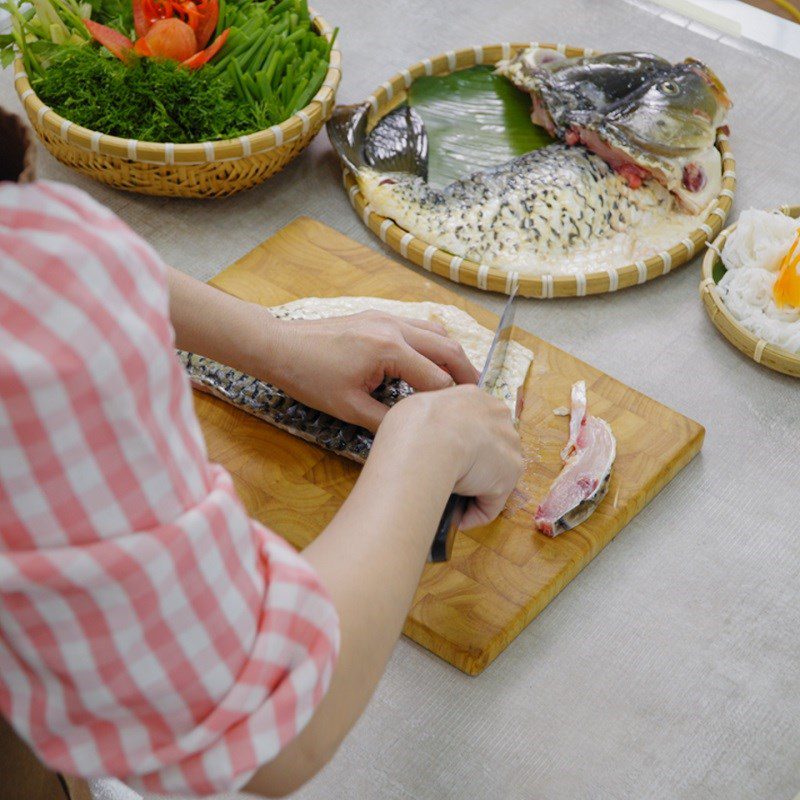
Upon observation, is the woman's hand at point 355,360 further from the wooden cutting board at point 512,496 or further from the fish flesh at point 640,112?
the fish flesh at point 640,112

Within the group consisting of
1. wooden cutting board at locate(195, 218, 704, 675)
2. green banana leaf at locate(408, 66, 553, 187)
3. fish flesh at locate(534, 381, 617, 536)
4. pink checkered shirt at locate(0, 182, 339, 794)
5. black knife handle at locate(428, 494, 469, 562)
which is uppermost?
pink checkered shirt at locate(0, 182, 339, 794)

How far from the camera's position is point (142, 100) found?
6.42 feet

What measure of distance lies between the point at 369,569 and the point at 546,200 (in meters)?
1.15

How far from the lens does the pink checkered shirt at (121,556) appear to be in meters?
0.68

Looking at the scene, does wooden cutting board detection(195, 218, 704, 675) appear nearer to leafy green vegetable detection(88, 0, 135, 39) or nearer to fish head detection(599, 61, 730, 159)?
fish head detection(599, 61, 730, 159)

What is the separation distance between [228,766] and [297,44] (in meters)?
1.67

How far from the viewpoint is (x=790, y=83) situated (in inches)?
92.9

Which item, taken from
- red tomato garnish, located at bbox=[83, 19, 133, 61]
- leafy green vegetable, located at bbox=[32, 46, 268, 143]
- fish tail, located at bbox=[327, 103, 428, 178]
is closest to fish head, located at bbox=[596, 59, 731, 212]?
fish tail, located at bbox=[327, 103, 428, 178]

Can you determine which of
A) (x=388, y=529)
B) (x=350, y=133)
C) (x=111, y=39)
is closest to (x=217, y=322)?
(x=388, y=529)

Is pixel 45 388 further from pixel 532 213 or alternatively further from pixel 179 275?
pixel 532 213

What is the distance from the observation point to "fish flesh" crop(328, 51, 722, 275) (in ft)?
6.32

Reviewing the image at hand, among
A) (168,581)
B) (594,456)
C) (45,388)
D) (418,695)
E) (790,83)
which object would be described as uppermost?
→ (45,388)

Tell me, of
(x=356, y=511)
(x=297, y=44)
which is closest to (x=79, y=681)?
(x=356, y=511)

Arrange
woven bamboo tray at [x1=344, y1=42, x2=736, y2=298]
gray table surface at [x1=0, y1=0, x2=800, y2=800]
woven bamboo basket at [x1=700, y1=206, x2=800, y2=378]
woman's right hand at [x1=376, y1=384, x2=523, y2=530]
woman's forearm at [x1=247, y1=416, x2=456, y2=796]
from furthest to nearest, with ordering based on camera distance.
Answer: woven bamboo tray at [x1=344, y1=42, x2=736, y2=298]
woven bamboo basket at [x1=700, y1=206, x2=800, y2=378]
gray table surface at [x1=0, y1=0, x2=800, y2=800]
woman's right hand at [x1=376, y1=384, x2=523, y2=530]
woman's forearm at [x1=247, y1=416, x2=456, y2=796]
